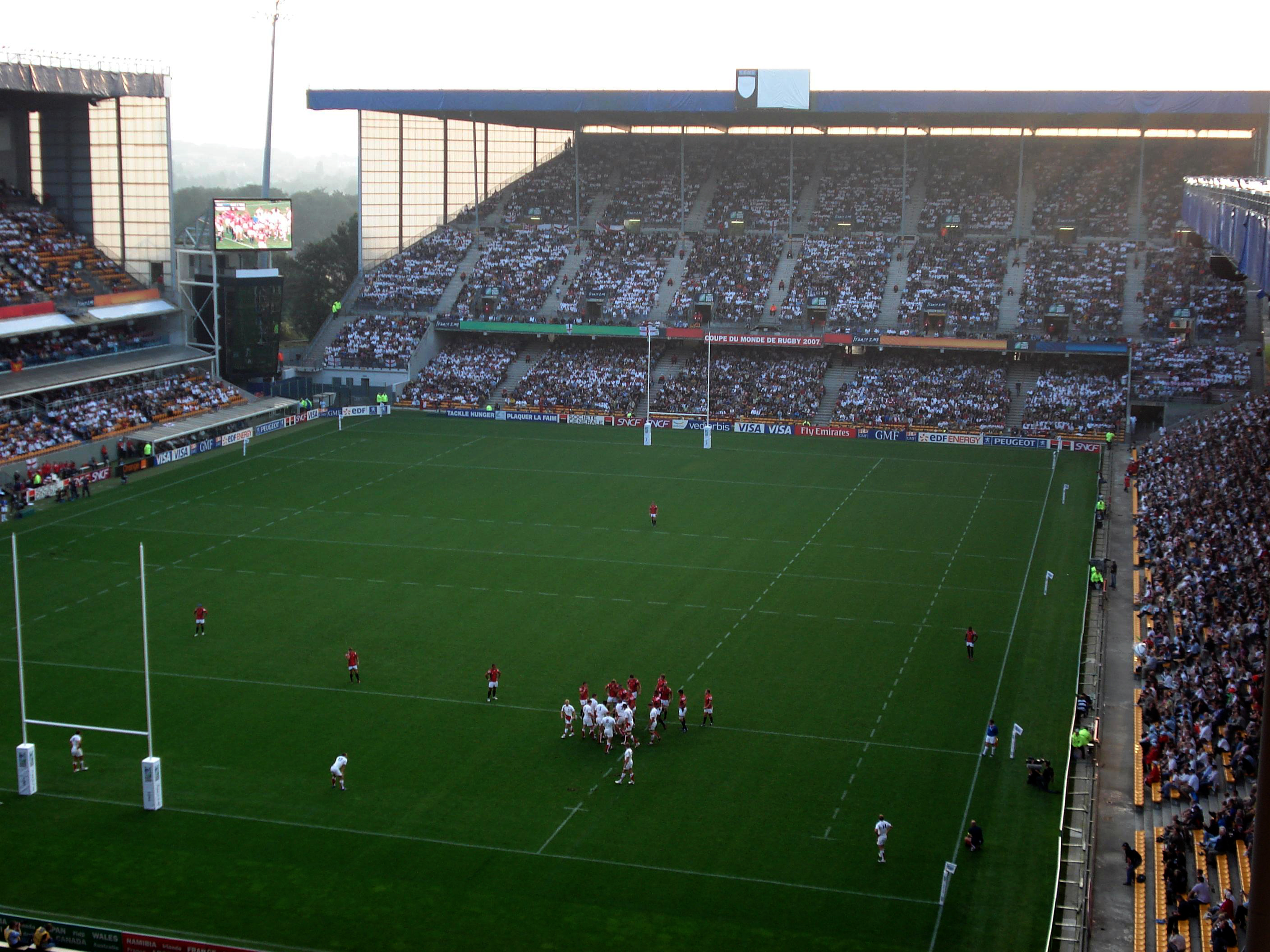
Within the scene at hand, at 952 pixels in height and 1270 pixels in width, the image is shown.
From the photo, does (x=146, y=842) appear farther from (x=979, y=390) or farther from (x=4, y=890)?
(x=979, y=390)

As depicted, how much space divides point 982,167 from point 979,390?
2212cm

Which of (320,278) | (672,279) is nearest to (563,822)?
(672,279)

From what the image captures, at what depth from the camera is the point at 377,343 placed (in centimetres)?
7900

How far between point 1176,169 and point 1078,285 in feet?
44.8

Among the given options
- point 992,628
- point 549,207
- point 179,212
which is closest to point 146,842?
point 992,628

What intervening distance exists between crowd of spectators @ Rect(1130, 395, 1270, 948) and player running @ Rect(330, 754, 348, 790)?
1534 centimetres

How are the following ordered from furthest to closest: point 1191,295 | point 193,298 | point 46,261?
point 1191,295 → point 193,298 → point 46,261

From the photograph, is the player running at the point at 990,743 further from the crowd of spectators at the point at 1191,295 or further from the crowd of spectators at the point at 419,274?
the crowd of spectators at the point at 419,274

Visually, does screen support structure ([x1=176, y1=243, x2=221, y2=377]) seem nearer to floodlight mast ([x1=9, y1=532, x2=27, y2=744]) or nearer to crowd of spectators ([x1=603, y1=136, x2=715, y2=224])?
crowd of spectators ([x1=603, y1=136, x2=715, y2=224])

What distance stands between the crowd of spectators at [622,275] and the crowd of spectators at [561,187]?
13.6ft

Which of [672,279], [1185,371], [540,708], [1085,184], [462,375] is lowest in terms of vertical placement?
[540,708]

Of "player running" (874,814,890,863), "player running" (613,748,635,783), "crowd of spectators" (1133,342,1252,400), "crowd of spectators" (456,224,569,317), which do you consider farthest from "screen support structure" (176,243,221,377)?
"player running" (874,814,890,863)

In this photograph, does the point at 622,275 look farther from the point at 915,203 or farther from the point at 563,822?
the point at 563,822

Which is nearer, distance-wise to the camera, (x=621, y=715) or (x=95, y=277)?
(x=621, y=715)
